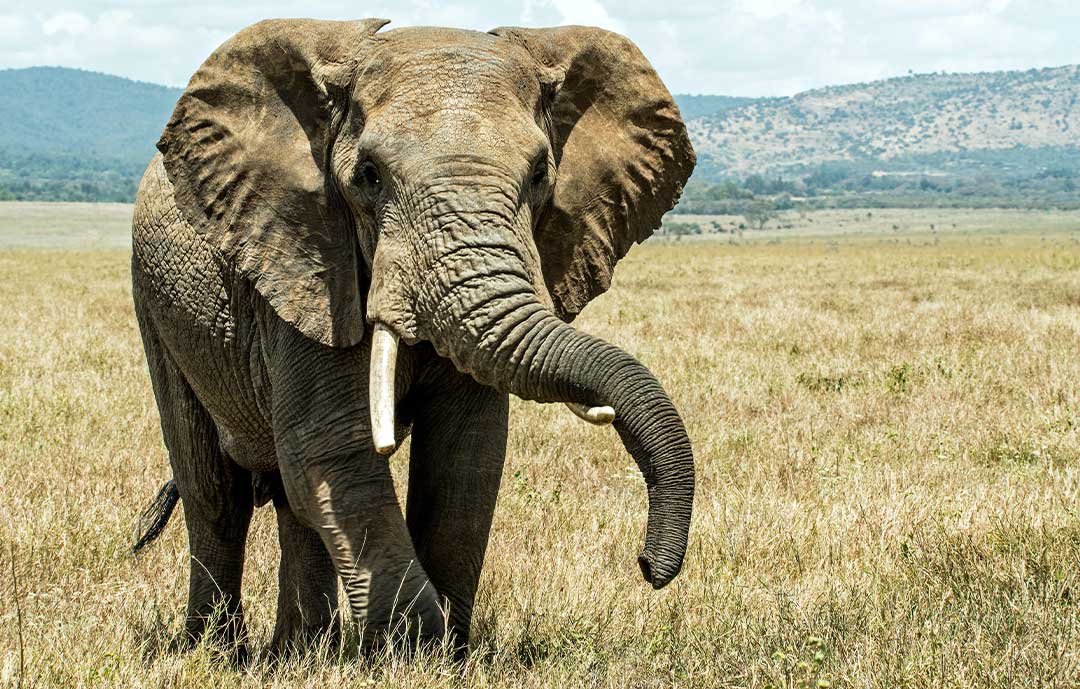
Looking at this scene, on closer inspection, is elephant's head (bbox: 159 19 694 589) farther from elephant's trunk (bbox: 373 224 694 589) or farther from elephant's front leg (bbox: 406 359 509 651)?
elephant's front leg (bbox: 406 359 509 651)

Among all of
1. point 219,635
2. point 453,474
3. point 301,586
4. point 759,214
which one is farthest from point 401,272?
point 759,214

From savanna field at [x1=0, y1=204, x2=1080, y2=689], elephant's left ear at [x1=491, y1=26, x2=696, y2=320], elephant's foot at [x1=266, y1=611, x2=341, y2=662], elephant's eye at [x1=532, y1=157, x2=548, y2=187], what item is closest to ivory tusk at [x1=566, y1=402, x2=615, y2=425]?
elephant's eye at [x1=532, y1=157, x2=548, y2=187]

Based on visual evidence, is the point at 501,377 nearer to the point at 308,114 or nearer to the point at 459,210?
the point at 459,210

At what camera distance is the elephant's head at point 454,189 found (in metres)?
3.72

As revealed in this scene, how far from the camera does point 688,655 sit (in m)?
4.61

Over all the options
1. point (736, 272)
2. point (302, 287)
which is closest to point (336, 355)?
point (302, 287)

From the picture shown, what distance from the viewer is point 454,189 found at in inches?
151

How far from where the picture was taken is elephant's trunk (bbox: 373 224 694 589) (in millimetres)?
3623

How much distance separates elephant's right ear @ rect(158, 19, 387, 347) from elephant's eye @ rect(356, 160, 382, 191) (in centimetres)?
26

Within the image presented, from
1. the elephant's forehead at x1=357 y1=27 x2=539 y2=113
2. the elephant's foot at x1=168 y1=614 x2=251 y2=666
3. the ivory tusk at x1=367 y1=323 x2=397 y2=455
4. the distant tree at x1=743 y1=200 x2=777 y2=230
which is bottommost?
the distant tree at x1=743 y1=200 x2=777 y2=230

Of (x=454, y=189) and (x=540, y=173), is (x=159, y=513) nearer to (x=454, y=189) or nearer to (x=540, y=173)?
(x=540, y=173)

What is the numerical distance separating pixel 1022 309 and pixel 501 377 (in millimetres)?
14067

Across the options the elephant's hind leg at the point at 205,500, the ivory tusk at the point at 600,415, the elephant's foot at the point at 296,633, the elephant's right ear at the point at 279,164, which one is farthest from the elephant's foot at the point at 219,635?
the ivory tusk at the point at 600,415

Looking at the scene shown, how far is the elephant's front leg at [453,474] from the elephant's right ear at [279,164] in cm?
48
